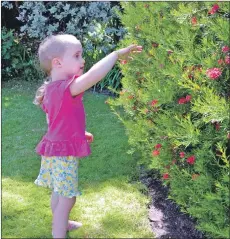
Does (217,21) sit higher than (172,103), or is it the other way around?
(217,21)

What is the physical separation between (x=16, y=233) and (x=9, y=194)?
0.68 m

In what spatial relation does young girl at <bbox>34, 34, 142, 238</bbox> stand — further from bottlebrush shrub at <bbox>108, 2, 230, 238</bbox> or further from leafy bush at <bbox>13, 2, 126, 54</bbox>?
leafy bush at <bbox>13, 2, 126, 54</bbox>

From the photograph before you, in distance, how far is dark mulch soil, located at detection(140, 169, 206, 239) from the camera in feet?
11.3

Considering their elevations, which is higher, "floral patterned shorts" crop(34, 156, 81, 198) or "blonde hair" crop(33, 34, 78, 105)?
"blonde hair" crop(33, 34, 78, 105)

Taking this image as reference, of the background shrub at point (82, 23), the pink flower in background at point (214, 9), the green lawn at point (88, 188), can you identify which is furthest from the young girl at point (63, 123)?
the background shrub at point (82, 23)

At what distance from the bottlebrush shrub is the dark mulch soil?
0.29m

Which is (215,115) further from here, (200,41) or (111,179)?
(111,179)

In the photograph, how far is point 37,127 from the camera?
595cm

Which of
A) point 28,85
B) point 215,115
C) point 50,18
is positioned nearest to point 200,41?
point 215,115

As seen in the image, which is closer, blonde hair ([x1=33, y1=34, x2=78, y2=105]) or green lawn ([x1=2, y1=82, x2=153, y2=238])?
blonde hair ([x1=33, y1=34, x2=78, y2=105])

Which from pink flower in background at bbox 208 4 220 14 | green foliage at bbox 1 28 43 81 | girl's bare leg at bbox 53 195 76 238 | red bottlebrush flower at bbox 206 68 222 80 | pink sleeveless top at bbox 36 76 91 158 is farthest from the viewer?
green foliage at bbox 1 28 43 81

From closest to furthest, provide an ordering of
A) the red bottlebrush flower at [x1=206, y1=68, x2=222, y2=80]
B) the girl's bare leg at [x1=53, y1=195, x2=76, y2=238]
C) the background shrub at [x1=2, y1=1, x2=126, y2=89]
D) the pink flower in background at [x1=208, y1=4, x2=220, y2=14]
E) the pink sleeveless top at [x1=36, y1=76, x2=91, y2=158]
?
the red bottlebrush flower at [x1=206, y1=68, x2=222, y2=80] → the pink flower in background at [x1=208, y1=4, x2=220, y2=14] → the pink sleeveless top at [x1=36, y1=76, x2=91, y2=158] → the girl's bare leg at [x1=53, y1=195, x2=76, y2=238] → the background shrub at [x1=2, y1=1, x2=126, y2=89]

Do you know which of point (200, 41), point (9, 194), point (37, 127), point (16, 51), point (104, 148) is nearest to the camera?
point (200, 41)

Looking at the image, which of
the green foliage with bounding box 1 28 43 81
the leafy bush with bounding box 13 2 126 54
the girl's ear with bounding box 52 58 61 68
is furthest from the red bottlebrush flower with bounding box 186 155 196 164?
the green foliage with bounding box 1 28 43 81
